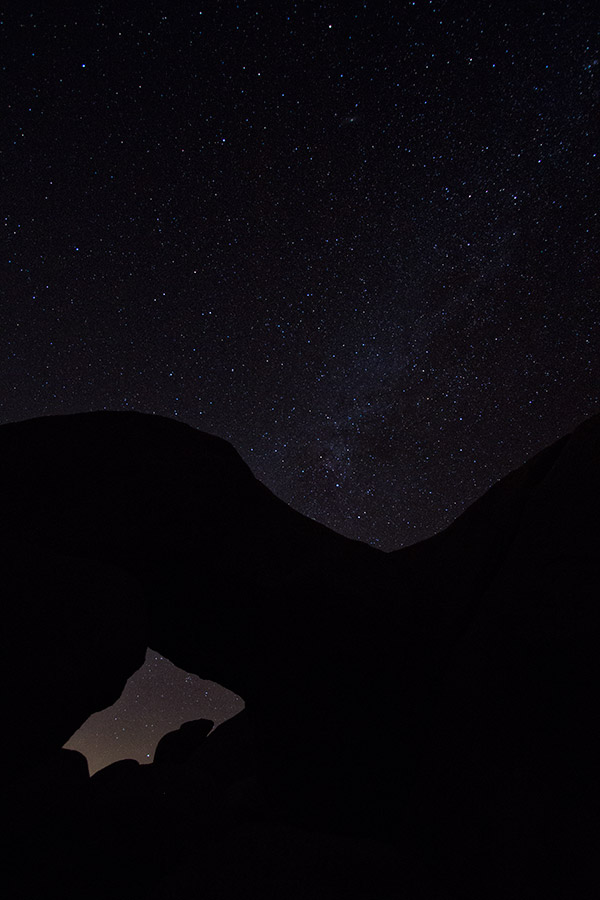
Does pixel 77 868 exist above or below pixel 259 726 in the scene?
below

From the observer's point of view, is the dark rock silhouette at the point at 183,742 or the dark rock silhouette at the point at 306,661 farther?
the dark rock silhouette at the point at 183,742

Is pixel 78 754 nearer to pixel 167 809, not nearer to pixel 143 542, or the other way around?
pixel 167 809

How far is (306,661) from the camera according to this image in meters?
5.85

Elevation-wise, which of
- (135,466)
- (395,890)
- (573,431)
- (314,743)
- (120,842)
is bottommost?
(120,842)

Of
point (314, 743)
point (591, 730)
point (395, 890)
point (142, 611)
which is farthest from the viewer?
point (314, 743)

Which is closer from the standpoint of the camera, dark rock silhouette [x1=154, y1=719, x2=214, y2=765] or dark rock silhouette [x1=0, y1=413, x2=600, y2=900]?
dark rock silhouette [x1=0, y1=413, x2=600, y2=900]

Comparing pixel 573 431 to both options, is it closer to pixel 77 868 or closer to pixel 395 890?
pixel 395 890

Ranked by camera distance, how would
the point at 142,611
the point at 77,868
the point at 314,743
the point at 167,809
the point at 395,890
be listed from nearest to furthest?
the point at 395,890 → the point at 142,611 → the point at 77,868 → the point at 314,743 → the point at 167,809

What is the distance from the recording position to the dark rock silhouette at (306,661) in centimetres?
365

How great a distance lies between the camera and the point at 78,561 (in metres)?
4.43

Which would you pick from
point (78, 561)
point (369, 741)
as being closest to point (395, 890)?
point (369, 741)

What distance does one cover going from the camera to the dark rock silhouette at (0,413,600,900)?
144 inches

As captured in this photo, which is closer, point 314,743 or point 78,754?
point 314,743

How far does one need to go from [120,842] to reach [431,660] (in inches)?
185
